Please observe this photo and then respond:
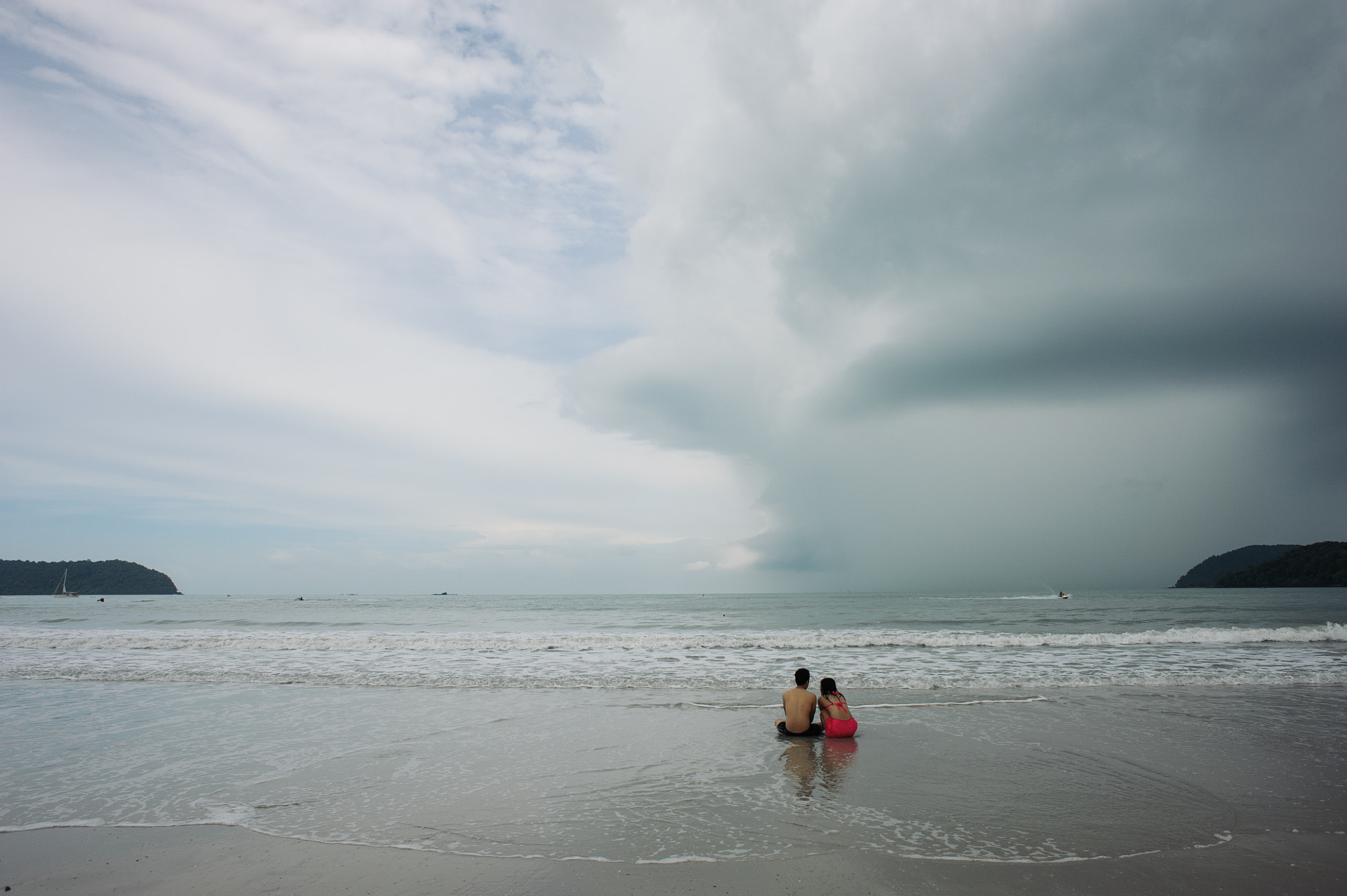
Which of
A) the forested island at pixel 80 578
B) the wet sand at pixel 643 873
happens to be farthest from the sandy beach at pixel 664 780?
the forested island at pixel 80 578

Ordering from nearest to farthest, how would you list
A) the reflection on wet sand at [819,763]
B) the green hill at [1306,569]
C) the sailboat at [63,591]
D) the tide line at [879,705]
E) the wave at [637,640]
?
the reflection on wet sand at [819,763]
the tide line at [879,705]
the wave at [637,640]
the green hill at [1306,569]
the sailboat at [63,591]

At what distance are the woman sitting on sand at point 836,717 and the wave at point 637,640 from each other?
14.0 metres

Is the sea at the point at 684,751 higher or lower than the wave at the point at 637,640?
higher

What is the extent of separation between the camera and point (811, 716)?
1039 cm

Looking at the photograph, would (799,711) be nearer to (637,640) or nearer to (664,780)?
(664,780)

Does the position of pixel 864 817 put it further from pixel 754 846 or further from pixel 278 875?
pixel 278 875

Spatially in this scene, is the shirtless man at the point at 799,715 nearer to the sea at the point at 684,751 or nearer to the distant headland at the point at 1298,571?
the sea at the point at 684,751

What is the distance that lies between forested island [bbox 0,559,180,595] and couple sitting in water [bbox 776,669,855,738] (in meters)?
203

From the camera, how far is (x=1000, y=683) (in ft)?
51.2

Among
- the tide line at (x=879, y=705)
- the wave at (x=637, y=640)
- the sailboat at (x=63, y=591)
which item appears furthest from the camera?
the sailboat at (x=63, y=591)

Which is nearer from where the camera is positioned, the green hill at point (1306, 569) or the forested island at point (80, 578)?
the green hill at point (1306, 569)

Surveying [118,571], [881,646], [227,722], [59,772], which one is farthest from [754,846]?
[118,571]

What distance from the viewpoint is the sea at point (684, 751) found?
629 cm

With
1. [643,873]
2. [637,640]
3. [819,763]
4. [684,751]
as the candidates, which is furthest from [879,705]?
[637,640]
